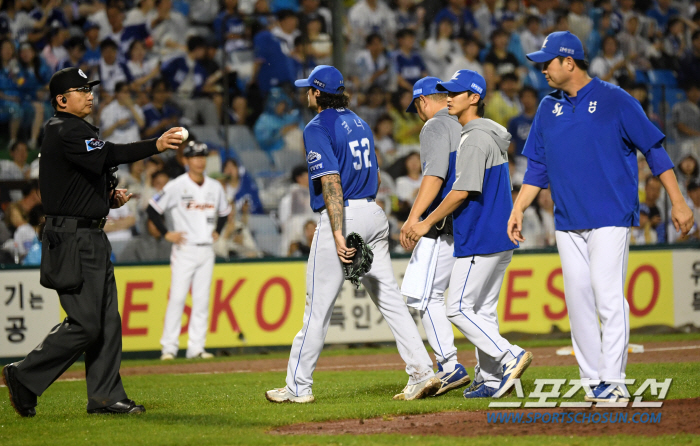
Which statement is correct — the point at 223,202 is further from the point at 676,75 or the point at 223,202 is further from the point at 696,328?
the point at 676,75

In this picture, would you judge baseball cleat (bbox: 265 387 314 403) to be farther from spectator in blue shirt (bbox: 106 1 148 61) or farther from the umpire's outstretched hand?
spectator in blue shirt (bbox: 106 1 148 61)

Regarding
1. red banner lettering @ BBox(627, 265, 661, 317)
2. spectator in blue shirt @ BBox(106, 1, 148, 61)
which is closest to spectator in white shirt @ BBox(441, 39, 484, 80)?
red banner lettering @ BBox(627, 265, 661, 317)

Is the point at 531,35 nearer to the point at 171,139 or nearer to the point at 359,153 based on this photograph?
the point at 359,153

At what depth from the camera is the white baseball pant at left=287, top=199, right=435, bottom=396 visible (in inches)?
239

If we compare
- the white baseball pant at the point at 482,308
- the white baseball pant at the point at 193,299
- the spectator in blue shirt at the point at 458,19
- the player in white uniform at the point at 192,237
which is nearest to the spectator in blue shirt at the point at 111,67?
the player in white uniform at the point at 192,237

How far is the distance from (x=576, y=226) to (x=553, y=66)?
109 centimetres

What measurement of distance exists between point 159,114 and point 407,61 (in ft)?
17.7

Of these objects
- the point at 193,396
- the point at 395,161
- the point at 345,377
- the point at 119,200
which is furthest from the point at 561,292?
the point at 119,200

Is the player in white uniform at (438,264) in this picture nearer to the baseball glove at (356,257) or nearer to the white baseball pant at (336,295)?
the white baseball pant at (336,295)

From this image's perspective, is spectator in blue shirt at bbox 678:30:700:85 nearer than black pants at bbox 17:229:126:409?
No

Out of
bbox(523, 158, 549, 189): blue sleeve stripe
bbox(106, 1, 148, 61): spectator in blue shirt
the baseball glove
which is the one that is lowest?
the baseball glove

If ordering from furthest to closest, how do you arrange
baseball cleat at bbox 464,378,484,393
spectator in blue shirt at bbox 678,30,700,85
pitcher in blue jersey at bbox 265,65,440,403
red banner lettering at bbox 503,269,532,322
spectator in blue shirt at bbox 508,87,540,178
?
spectator in blue shirt at bbox 678,30,700,85 < spectator in blue shirt at bbox 508,87,540,178 < red banner lettering at bbox 503,269,532,322 < baseball cleat at bbox 464,378,484,393 < pitcher in blue jersey at bbox 265,65,440,403

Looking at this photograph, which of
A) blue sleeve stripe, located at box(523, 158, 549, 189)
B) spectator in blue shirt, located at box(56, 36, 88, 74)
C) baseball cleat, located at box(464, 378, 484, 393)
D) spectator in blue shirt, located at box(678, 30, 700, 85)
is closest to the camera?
blue sleeve stripe, located at box(523, 158, 549, 189)

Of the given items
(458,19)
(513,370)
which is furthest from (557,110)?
(458,19)
